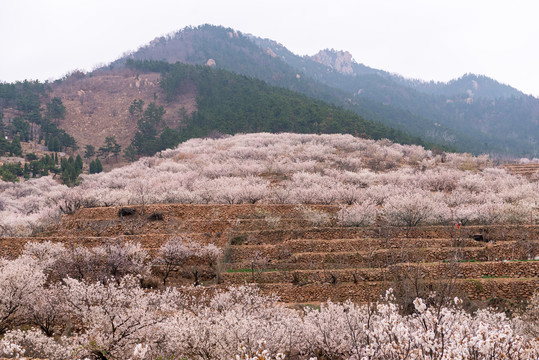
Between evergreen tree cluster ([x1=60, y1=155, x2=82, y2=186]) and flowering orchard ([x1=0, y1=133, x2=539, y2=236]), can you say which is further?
evergreen tree cluster ([x1=60, y1=155, x2=82, y2=186])

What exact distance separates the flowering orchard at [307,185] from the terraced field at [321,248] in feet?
11.8

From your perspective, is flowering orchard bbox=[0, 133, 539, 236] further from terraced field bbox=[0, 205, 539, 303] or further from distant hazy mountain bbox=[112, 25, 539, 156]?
distant hazy mountain bbox=[112, 25, 539, 156]

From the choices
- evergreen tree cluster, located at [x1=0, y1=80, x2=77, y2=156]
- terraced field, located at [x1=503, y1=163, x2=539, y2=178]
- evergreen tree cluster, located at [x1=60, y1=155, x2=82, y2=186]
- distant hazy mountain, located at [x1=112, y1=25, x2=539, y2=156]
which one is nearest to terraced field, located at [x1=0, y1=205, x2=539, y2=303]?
evergreen tree cluster, located at [x1=60, y1=155, x2=82, y2=186]

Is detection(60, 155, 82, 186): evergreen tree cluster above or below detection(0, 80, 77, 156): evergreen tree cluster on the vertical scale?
below

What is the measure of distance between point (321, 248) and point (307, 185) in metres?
15.8

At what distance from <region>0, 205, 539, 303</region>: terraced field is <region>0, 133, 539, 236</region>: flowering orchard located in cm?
360

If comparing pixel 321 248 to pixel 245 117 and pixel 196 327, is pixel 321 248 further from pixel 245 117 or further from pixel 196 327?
pixel 245 117

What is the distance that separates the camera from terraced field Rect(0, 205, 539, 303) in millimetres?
19297

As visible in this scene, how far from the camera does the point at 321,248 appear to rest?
2350 cm

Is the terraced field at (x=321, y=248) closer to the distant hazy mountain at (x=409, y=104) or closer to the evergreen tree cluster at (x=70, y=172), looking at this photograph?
the evergreen tree cluster at (x=70, y=172)

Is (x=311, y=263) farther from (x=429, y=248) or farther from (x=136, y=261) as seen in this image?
(x=136, y=261)

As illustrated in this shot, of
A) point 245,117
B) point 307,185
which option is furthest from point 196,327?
point 245,117

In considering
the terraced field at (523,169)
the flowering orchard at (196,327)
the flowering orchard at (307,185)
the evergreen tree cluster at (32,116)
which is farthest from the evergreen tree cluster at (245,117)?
the flowering orchard at (196,327)

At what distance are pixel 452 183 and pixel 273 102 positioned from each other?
46.4 metres
